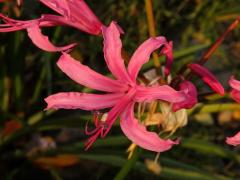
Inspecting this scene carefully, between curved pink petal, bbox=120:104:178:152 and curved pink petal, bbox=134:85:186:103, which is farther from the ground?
curved pink petal, bbox=134:85:186:103

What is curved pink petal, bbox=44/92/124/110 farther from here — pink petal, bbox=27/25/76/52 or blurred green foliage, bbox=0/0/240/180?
blurred green foliage, bbox=0/0/240/180

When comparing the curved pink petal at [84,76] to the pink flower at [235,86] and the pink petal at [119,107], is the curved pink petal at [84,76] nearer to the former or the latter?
A: the pink petal at [119,107]

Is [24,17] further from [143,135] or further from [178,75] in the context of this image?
[143,135]

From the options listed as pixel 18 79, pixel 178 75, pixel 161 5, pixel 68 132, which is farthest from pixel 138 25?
pixel 178 75

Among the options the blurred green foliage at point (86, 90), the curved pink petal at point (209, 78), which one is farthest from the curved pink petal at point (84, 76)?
the blurred green foliage at point (86, 90)

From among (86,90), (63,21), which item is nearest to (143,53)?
(63,21)

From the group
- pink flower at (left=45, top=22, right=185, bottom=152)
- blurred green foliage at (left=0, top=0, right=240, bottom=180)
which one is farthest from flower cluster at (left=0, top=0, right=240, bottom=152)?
blurred green foliage at (left=0, top=0, right=240, bottom=180)

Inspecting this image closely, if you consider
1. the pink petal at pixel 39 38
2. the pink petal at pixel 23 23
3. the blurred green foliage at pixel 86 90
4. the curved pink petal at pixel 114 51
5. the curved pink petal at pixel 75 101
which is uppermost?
the pink petal at pixel 23 23
